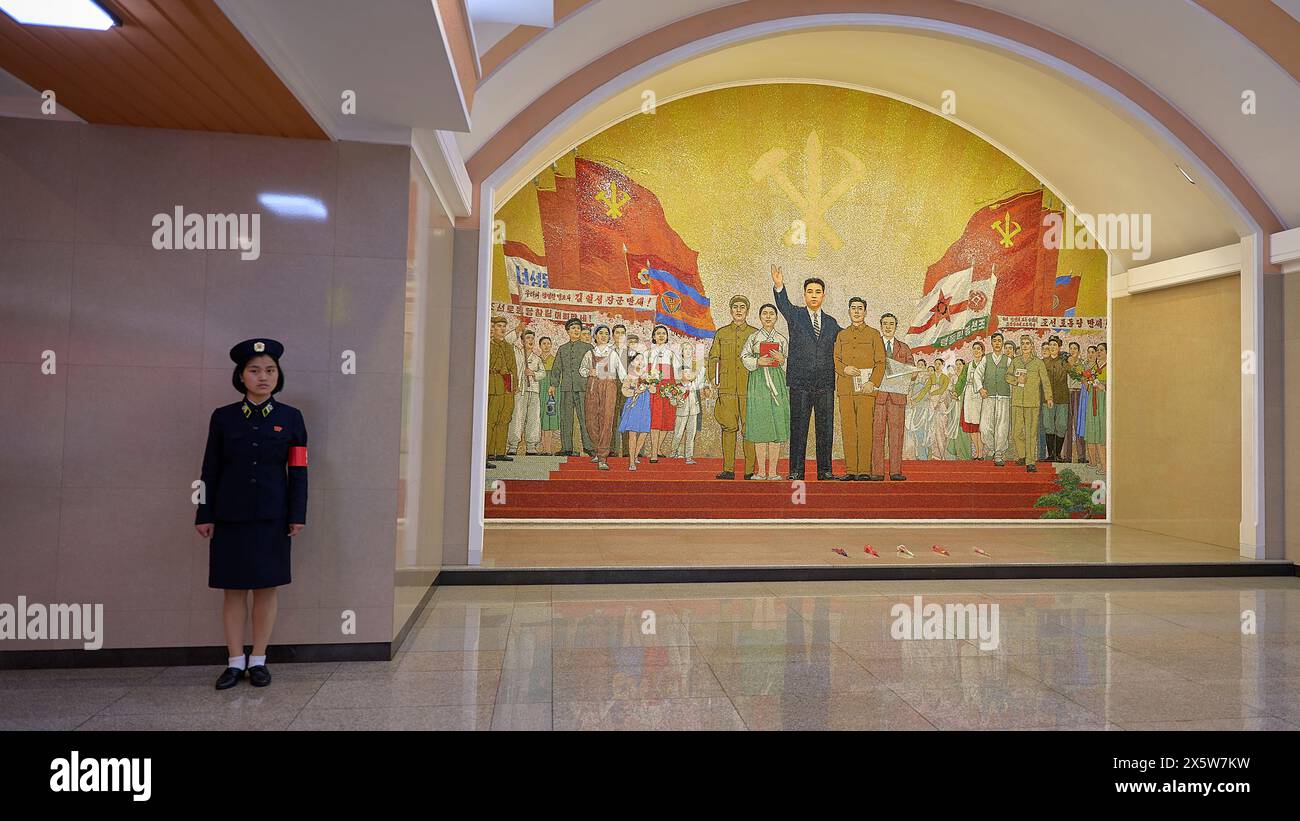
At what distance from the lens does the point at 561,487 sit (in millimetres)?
9703

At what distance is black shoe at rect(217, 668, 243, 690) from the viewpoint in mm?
4156

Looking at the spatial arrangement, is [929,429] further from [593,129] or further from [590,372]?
[593,129]

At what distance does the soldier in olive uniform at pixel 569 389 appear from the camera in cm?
975

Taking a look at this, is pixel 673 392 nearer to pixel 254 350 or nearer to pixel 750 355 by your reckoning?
pixel 750 355

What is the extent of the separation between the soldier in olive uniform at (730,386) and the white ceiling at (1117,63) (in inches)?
121

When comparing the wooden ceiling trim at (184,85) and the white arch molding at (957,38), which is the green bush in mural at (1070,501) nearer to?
the white arch molding at (957,38)

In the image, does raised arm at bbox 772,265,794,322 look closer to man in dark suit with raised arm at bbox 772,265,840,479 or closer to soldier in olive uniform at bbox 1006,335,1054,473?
man in dark suit with raised arm at bbox 772,265,840,479

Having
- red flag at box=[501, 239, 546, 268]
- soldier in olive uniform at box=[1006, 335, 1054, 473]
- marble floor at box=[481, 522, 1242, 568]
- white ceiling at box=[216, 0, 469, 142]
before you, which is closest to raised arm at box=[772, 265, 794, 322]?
marble floor at box=[481, 522, 1242, 568]

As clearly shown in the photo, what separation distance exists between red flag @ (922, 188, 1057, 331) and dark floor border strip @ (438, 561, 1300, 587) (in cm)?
391

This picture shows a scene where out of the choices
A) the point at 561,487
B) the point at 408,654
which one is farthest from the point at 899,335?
the point at 408,654

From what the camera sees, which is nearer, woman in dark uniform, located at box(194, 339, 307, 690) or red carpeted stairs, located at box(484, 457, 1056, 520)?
woman in dark uniform, located at box(194, 339, 307, 690)

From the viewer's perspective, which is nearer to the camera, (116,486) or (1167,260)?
(116,486)
